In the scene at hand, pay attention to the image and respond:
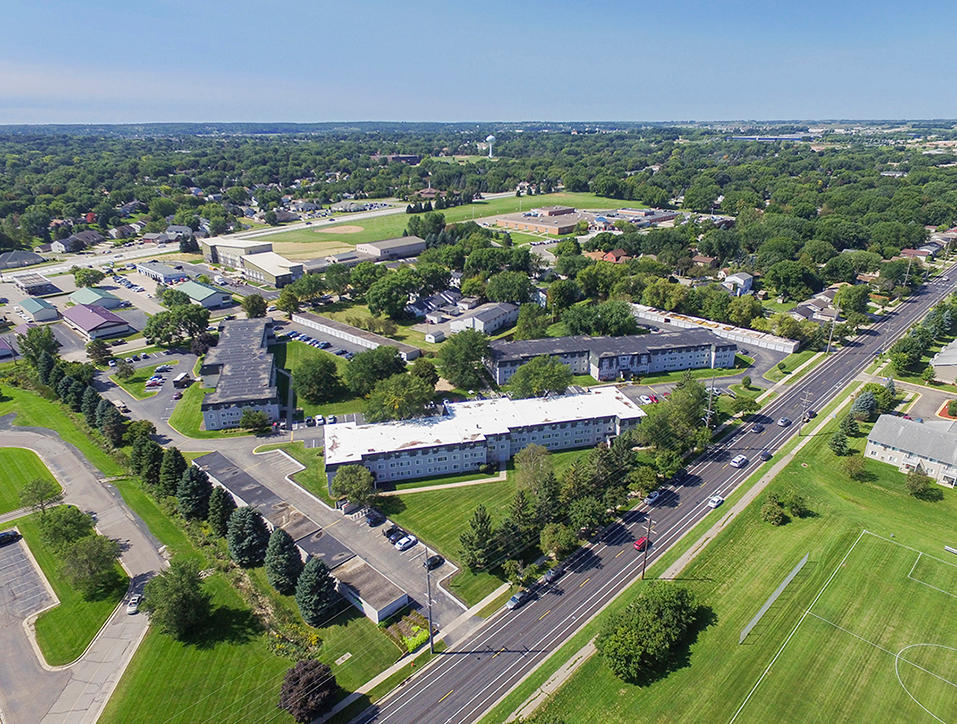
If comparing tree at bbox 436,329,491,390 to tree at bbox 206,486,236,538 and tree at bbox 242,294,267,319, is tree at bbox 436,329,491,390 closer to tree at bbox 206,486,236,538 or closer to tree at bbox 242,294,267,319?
tree at bbox 206,486,236,538

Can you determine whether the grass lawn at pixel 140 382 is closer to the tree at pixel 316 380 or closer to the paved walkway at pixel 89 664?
the tree at pixel 316 380

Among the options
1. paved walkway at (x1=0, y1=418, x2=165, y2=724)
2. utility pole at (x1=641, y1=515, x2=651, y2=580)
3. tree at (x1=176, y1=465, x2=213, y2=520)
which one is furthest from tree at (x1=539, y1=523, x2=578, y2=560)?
tree at (x1=176, y1=465, x2=213, y2=520)

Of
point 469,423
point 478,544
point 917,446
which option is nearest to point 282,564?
point 478,544

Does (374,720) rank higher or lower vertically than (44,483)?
lower

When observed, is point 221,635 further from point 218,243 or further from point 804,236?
point 804,236

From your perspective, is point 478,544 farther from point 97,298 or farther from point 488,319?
point 97,298

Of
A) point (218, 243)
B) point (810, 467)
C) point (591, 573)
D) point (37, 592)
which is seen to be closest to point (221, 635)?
point (37, 592)
